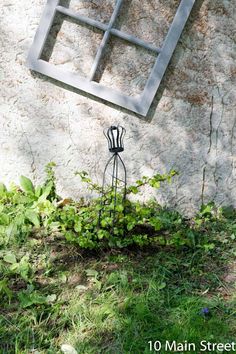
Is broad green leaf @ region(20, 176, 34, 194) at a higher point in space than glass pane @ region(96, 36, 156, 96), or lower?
lower

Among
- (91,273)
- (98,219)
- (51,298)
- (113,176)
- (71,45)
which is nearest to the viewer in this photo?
(51,298)

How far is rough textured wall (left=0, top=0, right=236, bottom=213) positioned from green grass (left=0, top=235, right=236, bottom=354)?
597 millimetres

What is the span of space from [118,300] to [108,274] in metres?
0.22

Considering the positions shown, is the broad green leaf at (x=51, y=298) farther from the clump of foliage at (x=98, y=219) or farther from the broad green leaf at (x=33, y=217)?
the broad green leaf at (x=33, y=217)

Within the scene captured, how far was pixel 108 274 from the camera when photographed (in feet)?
9.71

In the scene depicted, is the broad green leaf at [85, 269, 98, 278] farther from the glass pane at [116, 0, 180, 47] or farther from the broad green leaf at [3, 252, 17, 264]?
the glass pane at [116, 0, 180, 47]

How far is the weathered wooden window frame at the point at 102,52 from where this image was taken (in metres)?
3.30

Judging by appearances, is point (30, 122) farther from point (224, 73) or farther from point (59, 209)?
point (224, 73)

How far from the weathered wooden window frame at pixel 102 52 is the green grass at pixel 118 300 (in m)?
0.97

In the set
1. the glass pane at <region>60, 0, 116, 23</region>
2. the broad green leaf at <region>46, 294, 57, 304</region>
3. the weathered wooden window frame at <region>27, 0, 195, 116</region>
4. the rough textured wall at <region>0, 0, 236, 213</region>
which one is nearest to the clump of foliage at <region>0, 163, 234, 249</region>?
the rough textured wall at <region>0, 0, 236, 213</region>

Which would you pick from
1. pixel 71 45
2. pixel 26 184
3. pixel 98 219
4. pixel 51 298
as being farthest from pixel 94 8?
pixel 51 298

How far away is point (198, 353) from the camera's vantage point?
2.44 meters

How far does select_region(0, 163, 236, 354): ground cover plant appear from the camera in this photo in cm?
256

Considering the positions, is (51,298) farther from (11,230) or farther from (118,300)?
(11,230)
